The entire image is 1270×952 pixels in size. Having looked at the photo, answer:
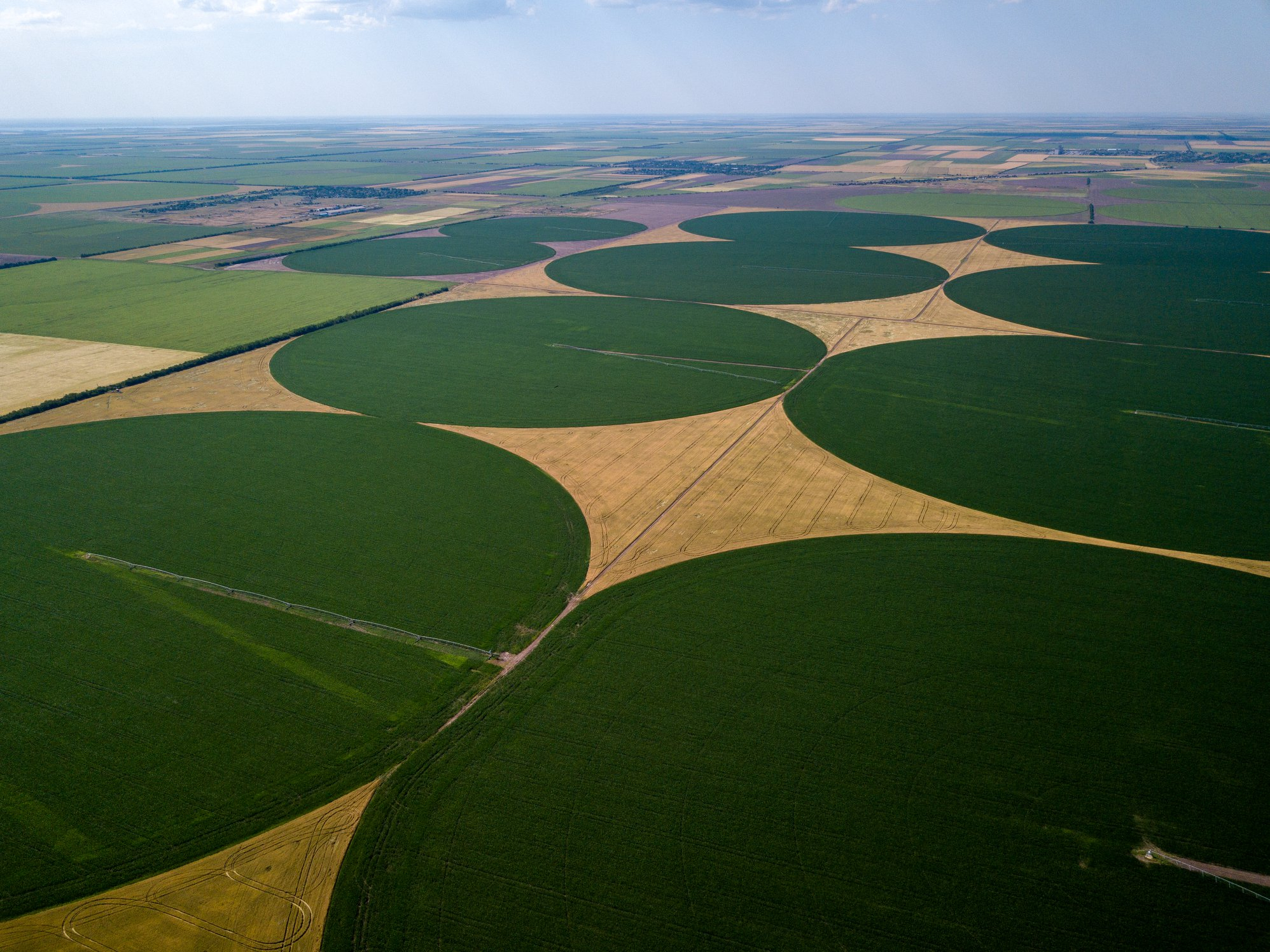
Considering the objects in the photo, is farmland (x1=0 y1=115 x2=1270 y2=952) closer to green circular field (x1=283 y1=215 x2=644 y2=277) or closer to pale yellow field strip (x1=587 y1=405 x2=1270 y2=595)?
pale yellow field strip (x1=587 y1=405 x2=1270 y2=595)

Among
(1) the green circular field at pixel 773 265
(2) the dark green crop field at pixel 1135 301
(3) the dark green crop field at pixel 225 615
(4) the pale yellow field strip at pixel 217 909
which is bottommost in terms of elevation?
(4) the pale yellow field strip at pixel 217 909

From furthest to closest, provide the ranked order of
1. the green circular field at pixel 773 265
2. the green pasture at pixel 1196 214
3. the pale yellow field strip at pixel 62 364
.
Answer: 1. the green pasture at pixel 1196 214
2. the green circular field at pixel 773 265
3. the pale yellow field strip at pixel 62 364

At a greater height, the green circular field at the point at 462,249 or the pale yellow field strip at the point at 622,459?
the green circular field at the point at 462,249

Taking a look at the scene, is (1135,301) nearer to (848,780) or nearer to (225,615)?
(848,780)

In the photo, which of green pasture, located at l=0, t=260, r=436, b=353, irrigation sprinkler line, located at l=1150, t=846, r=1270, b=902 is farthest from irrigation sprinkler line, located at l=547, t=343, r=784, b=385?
irrigation sprinkler line, located at l=1150, t=846, r=1270, b=902

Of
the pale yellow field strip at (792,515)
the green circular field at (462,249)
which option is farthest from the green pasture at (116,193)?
the pale yellow field strip at (792,515)

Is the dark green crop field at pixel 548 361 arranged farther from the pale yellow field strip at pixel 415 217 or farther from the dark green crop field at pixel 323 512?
the pale yellow field strip at pixel 415 217
